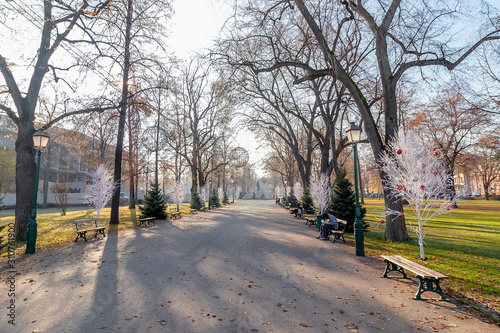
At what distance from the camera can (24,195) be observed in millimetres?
9719

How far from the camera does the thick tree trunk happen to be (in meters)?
9.69

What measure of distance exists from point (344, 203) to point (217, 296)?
33.8 feet

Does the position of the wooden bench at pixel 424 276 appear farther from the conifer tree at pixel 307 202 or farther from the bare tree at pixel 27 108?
the conifer tree at pixel 307 202

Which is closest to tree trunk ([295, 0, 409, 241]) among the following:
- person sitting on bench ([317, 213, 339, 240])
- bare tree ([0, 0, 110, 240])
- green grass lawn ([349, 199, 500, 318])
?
green grass lawn ([349, 199, 500, 318])

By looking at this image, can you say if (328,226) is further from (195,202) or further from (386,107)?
(195,202)

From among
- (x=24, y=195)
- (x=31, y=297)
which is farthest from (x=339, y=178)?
(x=24, y=195)

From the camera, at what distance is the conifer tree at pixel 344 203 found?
12977mm

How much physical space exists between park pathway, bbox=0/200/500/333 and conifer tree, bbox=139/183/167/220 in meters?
10.4

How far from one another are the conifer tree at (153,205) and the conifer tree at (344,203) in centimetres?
1292

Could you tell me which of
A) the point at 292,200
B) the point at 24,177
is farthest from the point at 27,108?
the point at 292,200

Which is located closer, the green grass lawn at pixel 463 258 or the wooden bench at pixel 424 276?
the wooden bench at pixel 424 276

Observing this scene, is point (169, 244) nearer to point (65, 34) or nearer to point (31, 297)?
point (31, 297)

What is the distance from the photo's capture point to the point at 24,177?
9742mm

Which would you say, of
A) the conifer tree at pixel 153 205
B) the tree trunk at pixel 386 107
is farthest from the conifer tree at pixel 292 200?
the tree trunk at pixel 386 107
